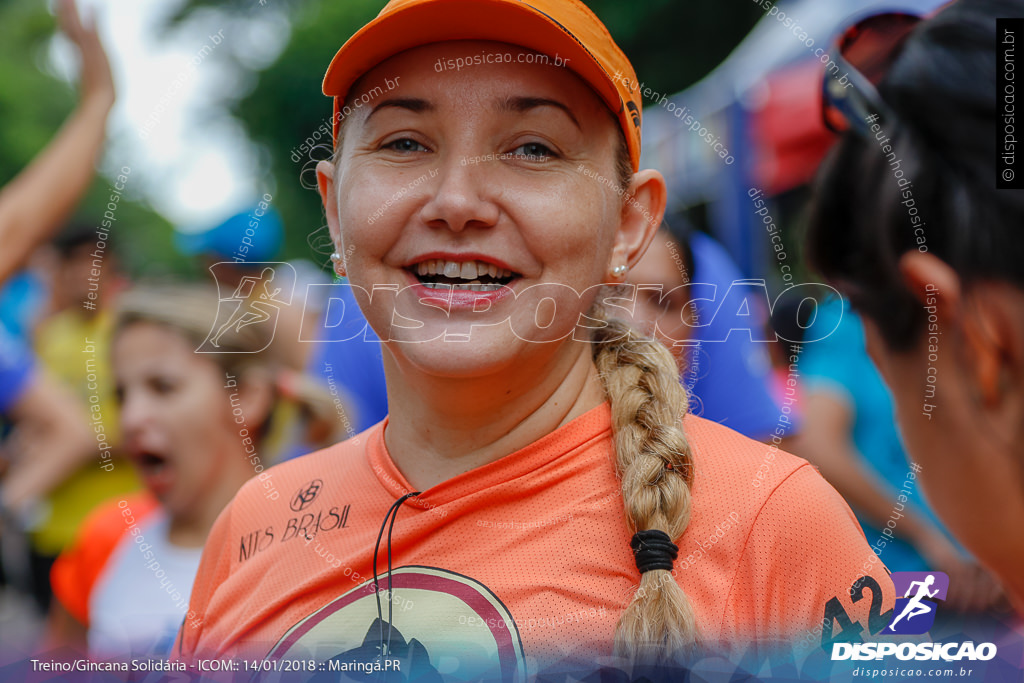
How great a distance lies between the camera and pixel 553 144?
1.33 metres

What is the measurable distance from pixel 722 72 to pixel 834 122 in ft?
13.6

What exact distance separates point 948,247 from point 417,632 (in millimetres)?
914

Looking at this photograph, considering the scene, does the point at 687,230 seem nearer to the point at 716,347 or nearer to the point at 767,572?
the point at 716,347

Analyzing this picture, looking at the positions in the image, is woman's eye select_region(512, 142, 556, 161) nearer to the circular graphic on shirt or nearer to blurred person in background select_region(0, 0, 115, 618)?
the circular graphic on shirt

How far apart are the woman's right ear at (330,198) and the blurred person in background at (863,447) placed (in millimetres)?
1255

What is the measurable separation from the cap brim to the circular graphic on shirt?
0.80 m

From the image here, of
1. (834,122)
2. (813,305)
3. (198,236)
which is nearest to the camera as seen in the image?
(834,122)

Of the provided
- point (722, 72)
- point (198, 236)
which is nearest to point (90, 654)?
point (198, 236)

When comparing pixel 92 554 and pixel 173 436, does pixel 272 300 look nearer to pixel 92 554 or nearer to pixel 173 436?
pixel 173 436

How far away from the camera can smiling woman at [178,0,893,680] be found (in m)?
1.20

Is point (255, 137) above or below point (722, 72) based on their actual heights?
above

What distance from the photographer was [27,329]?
4.97 m

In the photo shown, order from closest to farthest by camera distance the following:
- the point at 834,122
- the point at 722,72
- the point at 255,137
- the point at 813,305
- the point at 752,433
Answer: the point at 834,122, the point at 813,305, the point at 752,433, the point at 722,72, the point at 255,137

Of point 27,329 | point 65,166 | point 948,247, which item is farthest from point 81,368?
point 948,247
